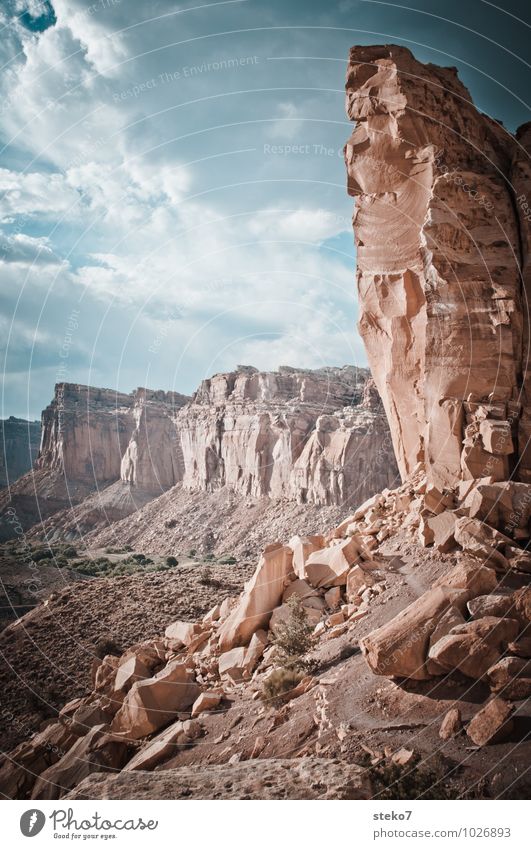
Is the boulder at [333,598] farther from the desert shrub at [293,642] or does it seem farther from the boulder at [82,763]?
the boulder at [82,763]

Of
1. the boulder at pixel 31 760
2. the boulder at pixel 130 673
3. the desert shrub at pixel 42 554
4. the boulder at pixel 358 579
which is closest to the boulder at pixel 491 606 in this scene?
the boulder at pixel 358 579

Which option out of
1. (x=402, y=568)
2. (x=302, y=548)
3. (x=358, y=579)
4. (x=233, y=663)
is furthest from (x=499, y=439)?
(x=233, y=663)

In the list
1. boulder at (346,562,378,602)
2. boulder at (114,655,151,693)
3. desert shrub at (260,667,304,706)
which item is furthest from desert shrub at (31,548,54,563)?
desert shrub at (260,667,304,706)

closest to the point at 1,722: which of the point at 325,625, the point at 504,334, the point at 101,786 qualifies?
the point at 101,786

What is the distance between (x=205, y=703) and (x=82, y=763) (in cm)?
288

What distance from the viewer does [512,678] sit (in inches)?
266

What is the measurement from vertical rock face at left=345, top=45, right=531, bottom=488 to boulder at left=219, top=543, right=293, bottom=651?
5696mm

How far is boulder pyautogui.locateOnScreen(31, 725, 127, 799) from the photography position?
962 centimetres

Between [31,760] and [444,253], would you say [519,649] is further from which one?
[31,760]

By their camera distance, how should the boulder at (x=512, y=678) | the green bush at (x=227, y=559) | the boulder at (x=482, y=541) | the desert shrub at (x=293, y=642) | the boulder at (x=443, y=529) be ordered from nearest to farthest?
the boulder at (x=512, y=678), the boulder at (x=482, y=541), the desert shrub at (x=293, y=642), the boulder at (x=443, y=529), the green bush at (x=227, y=559)

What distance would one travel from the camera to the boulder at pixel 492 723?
625 centimetres

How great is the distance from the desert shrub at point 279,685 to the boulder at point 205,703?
1434mm

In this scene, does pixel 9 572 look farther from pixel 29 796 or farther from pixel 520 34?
pixel 520 34

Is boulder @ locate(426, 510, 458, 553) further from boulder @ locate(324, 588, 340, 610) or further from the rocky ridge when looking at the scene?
boulder @ locate(324, 588, 340, 610)
